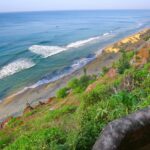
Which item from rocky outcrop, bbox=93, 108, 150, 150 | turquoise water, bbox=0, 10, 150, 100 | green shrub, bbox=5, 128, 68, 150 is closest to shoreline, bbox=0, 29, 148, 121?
turquoise water, bbox=0, 10, 150, 100

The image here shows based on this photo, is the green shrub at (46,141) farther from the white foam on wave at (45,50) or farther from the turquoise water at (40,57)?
the white foam on wave at (45,50)

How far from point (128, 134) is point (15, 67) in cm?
4207

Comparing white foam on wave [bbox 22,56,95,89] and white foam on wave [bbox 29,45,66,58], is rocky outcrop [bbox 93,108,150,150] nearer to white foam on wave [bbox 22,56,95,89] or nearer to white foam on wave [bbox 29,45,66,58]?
white foam on wave [bbox 22,56,95,89]

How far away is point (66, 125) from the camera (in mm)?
11609

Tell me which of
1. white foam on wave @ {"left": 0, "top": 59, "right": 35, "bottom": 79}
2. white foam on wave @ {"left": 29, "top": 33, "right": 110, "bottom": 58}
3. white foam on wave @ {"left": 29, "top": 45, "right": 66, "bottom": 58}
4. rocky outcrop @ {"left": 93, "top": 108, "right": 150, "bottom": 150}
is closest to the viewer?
rocky outcrop @ {"left": 93, "top": 108, "right": 150, "bottom": 150}

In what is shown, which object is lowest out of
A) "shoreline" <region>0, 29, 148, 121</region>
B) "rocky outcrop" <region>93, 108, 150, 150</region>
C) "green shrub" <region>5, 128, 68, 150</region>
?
"shoreline" <region>0, 29, 148, 121</region>

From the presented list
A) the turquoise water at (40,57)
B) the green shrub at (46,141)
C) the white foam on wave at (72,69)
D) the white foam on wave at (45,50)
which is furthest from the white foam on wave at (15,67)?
the green shrub at (46,141)

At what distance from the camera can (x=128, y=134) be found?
496cm

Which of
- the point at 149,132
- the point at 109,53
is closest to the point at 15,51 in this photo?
the point at 109,53

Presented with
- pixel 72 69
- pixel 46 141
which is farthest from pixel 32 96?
pixel 46 141

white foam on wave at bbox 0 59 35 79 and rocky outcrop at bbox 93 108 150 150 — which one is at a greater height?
rocky outcrop at bbox 93 108 150 150

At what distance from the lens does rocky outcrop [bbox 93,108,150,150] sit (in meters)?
4.79

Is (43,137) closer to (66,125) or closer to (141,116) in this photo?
(66,125)

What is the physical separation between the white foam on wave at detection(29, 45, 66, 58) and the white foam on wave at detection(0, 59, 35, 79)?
5.04 m
